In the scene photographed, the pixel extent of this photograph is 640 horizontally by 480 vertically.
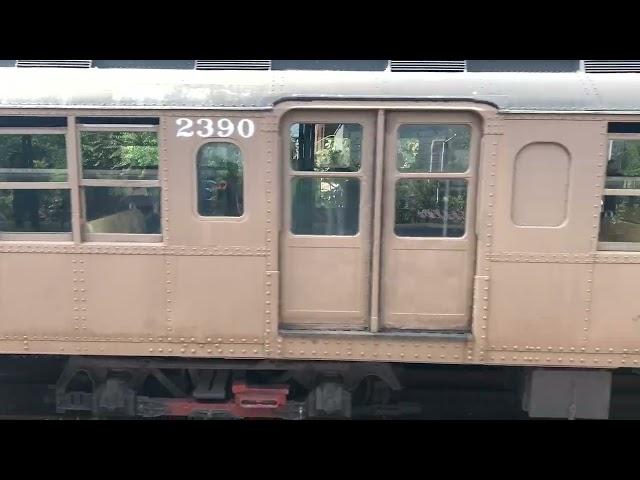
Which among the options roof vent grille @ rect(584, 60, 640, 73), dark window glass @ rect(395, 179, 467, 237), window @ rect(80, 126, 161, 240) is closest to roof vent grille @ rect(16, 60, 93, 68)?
window @ rect(80, 126, 161, 240)

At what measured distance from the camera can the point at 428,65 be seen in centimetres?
463

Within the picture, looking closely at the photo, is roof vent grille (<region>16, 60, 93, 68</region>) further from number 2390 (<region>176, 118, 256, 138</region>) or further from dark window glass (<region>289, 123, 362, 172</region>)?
dark window glass (<region>289, 123, 362, 172</region>)

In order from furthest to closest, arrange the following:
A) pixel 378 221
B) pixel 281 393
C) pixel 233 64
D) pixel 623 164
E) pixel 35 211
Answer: pixel 281 393 < pixel 233 64 < pixel 35 211 < pixel 378 221 < pixel 623 164

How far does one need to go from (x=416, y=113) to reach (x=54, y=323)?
3.37 metres

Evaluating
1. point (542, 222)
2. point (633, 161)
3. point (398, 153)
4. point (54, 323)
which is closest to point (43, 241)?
point (54, 323)

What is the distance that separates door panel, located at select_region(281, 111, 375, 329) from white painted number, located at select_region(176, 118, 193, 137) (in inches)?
29.0

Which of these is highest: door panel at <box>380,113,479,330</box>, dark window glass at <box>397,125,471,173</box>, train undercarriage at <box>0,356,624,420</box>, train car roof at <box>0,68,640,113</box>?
train car roof at <box>0,68,640,113</box>

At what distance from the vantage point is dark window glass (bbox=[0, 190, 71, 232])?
455 cm

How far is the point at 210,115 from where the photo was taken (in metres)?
4.43

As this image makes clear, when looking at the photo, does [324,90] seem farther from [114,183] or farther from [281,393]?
[281,393]

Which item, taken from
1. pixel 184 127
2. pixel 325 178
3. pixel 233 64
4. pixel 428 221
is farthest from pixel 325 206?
pixel 233 64

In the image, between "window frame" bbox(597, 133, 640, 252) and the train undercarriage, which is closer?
"window frame" bbox(597, 133, 640, 252)

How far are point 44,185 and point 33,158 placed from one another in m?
0.23

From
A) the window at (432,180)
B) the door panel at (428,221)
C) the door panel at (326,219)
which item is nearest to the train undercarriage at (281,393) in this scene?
the door panel at (326,219)
